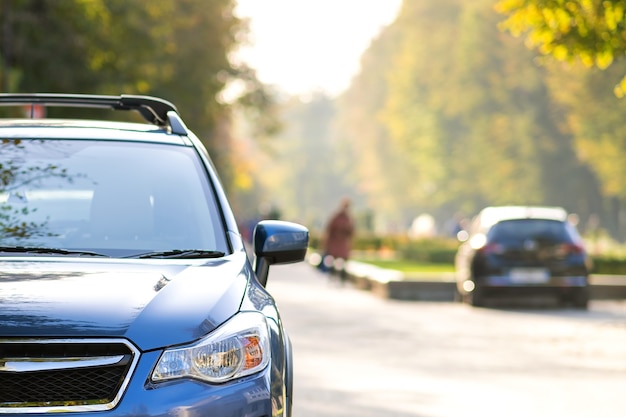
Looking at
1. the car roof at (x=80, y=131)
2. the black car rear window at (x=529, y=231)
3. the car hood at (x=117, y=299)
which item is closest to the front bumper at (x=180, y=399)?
the car hood at (x=117, y=299)

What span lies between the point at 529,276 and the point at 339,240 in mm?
9547

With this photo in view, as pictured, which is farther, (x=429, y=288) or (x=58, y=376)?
(x=429, y=288)

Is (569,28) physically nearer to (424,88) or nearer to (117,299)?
(117,299)

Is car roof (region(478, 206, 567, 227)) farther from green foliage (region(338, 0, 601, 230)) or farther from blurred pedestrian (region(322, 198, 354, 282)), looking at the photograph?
green foliage (region(338, 0, 601, 230))

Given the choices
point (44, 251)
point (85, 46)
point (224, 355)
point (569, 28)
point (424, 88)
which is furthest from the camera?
point (424, 88)

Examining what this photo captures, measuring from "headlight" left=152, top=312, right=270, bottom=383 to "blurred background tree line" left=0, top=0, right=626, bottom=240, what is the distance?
11.0 m

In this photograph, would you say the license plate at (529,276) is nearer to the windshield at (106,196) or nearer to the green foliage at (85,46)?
the green foliage at (85,46)

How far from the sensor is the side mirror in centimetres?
601

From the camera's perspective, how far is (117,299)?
4.85 m

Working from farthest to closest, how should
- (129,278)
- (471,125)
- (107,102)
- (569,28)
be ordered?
1. (471,125)
2. (569,28)
3. (107,102)
4. (129,278)

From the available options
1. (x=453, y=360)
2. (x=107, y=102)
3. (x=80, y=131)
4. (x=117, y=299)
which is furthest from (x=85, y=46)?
(x=117, y=299)

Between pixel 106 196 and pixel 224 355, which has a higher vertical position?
pixel 106 196

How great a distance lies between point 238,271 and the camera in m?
5.49

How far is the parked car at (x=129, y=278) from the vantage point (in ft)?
14.9
